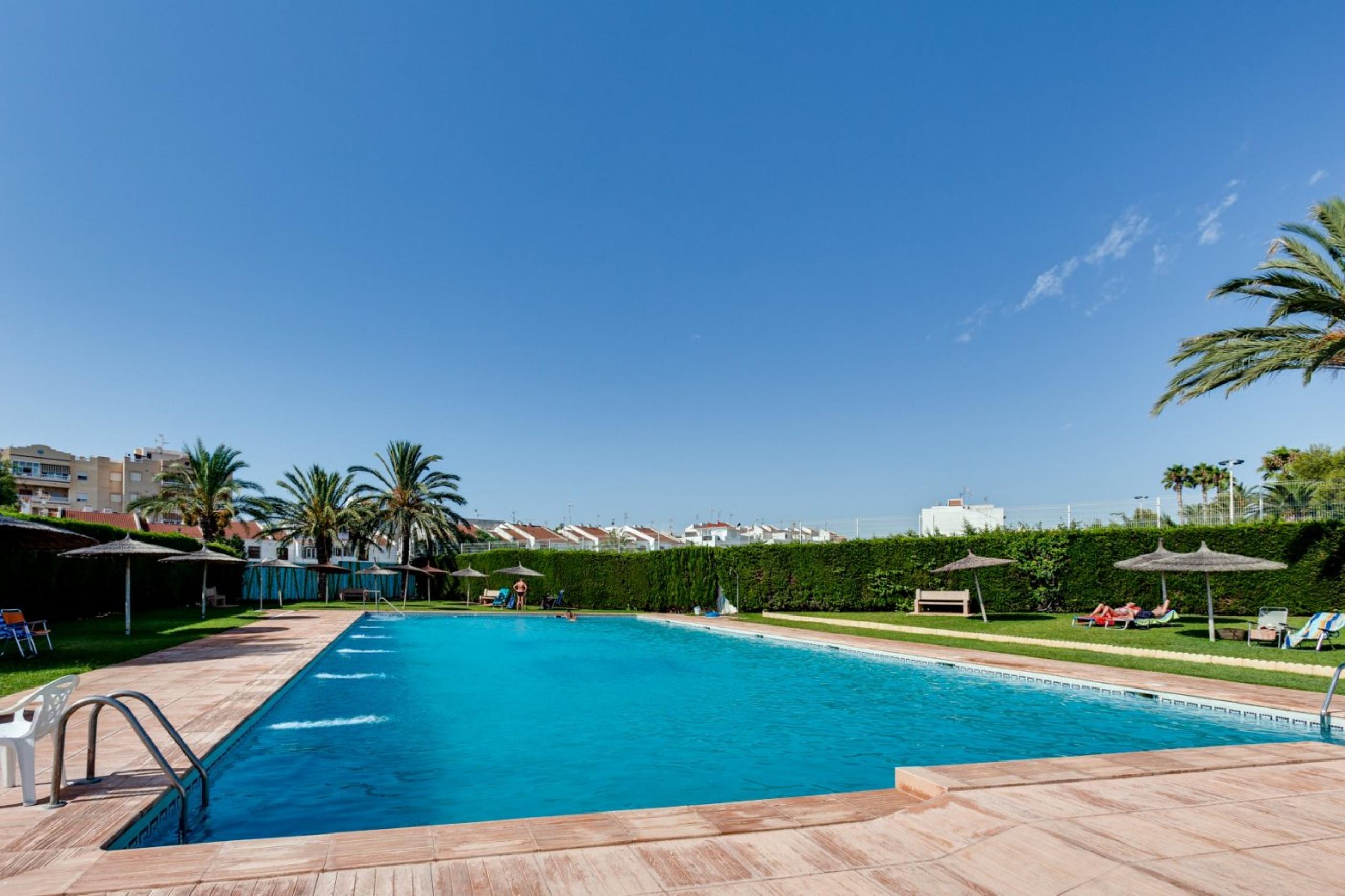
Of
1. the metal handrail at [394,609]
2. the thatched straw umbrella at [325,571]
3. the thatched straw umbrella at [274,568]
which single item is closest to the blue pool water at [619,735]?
the metal handrail at [394,609]

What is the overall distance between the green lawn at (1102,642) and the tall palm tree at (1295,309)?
5470 millimetres

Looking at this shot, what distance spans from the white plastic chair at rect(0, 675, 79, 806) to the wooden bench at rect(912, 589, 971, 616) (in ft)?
66.2

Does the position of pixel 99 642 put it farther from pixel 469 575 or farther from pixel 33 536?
pixel 469 575

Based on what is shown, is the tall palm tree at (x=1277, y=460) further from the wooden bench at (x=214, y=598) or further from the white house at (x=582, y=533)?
the wooden bench at (x=214, y=598)

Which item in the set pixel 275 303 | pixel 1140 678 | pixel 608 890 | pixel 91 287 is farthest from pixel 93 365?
pixel 1140 678

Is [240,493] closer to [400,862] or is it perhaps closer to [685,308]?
[685,308]

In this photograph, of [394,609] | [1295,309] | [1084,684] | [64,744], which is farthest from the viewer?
[394,609]

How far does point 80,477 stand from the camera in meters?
72.6

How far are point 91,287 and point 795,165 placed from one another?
19997 mm

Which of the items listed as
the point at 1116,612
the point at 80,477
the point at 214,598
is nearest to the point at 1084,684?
the point at 1116,612

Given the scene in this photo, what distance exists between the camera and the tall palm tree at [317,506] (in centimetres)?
3859

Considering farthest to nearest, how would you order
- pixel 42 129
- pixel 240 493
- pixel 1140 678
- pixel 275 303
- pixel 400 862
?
pixel 240 493 → pixel 275 303 → pixel 42 129 → pixel 1140 678 → pixel 400 862

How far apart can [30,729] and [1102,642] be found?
53.8ft

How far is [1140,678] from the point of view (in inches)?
407
